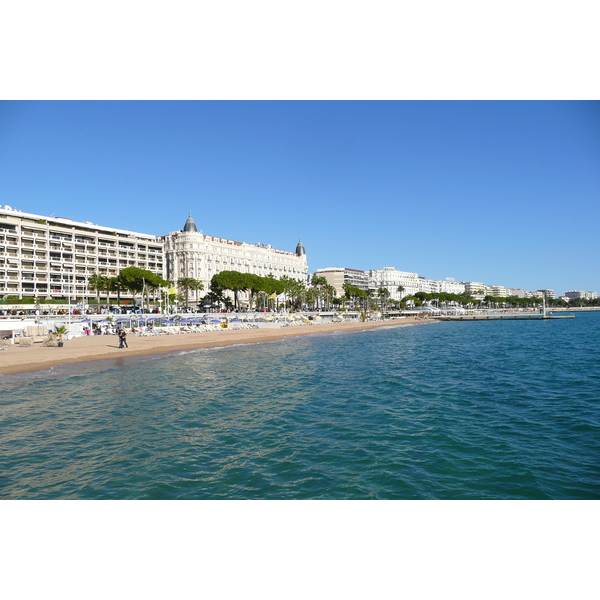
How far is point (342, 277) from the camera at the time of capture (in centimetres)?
16038

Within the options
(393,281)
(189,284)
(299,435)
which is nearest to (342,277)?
(393,281)

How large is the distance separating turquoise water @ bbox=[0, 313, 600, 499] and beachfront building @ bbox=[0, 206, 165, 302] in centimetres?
5583

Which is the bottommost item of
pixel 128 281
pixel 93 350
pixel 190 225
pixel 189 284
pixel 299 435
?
pixel 299 435

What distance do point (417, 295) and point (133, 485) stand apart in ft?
560

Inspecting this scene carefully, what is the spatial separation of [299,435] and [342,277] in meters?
150

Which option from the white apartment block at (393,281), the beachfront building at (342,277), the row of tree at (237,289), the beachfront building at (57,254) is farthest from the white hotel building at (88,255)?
the white apartment block at (393,281)

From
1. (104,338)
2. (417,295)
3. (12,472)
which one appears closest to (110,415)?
(12,472)

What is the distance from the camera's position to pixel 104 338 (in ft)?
134

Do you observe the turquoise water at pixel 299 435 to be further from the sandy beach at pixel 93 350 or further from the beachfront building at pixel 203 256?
the beachfront building at pixel 203 256

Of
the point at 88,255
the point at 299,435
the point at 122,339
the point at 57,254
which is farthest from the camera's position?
the point at 88,255

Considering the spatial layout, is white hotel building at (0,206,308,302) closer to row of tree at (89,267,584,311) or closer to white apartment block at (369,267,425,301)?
row of tree at (89,267,584,311)

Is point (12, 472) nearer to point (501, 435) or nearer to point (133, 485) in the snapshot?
point (133, 485)

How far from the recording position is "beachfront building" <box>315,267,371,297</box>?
159250mm

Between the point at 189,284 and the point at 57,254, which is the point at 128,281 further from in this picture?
the point at 57,254
